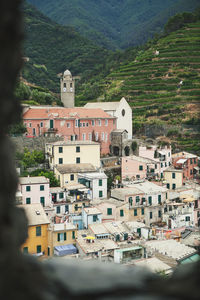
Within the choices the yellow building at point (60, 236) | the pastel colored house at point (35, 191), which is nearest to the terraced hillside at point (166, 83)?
the pastel colored house at point (35, 191)

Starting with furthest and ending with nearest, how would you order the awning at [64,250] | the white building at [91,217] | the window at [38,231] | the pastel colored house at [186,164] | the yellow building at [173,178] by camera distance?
the pastel colored house at [186,164] < the yellow building at [173,178] < the white building at [91,217] < the window at [38,231] < the awning at [64,250]

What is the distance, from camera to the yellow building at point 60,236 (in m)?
27.8

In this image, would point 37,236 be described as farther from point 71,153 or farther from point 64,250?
point 71,153

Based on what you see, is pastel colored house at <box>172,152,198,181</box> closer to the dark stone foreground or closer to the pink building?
the pink building

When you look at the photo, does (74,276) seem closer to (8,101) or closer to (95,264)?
(95,264)

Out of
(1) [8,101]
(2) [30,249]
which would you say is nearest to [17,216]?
(1) [8,101]

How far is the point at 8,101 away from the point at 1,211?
56cm

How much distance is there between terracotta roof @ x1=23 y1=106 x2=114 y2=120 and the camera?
4447 centimetres

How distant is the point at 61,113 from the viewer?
4609 centimetres

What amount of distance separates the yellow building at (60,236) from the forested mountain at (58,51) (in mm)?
78261

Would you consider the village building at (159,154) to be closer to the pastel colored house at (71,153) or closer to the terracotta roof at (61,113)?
the terracotta roof at (61,113)

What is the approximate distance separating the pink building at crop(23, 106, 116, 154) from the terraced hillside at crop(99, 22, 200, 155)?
8663 millimetres

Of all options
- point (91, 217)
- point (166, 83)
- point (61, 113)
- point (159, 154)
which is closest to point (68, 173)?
point (91, 217)

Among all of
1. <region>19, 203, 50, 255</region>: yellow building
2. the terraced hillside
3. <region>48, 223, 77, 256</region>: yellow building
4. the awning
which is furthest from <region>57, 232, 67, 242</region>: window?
the terraced hillside
